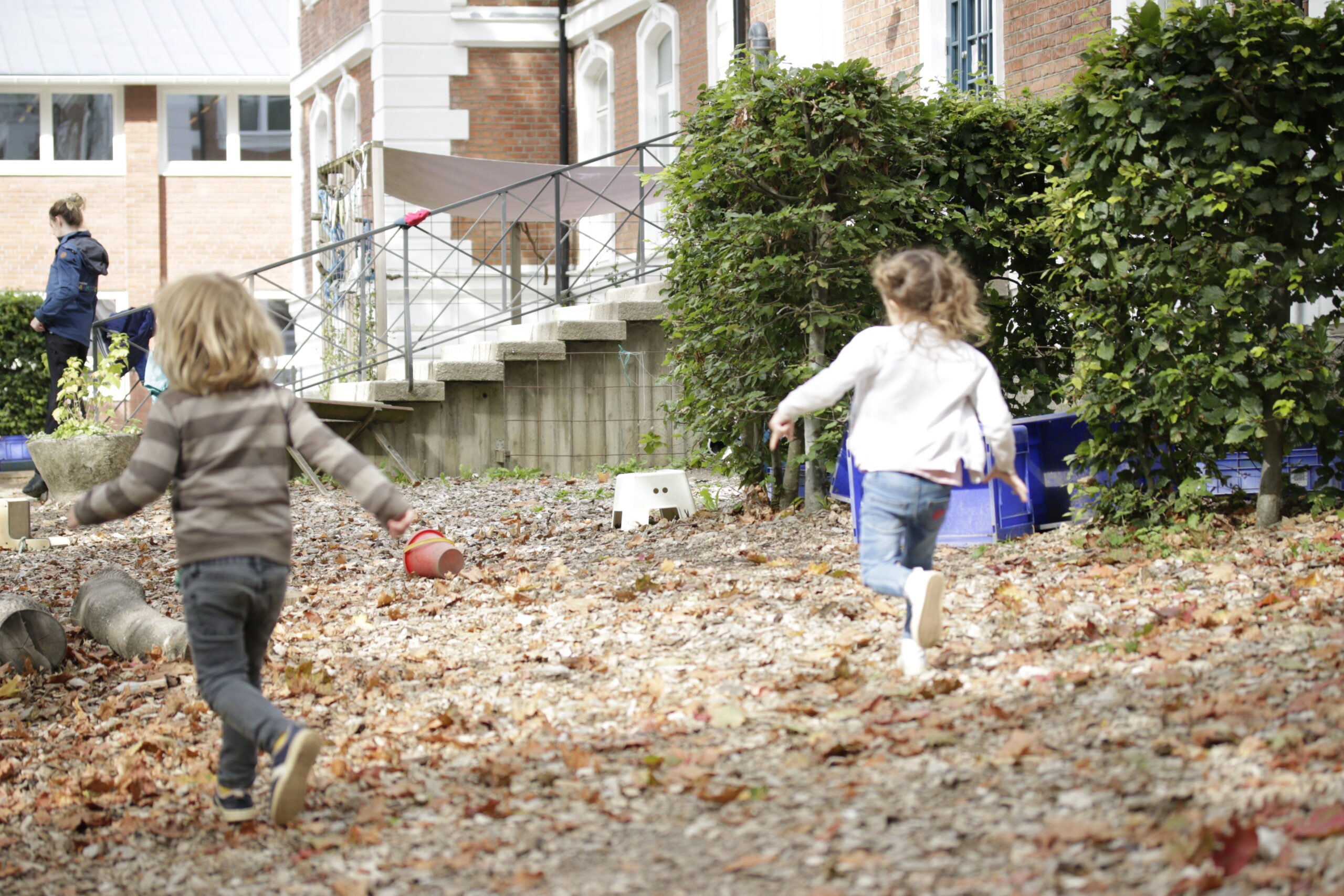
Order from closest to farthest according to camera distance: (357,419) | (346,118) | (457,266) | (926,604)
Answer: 1. (926,604)
2. (357,419)
3. (457,266)
4. (346,118)

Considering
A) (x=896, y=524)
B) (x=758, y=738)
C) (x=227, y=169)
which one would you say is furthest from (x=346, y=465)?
(x=227, y=169)

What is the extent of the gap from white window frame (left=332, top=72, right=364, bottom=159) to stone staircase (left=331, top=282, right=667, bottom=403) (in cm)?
813

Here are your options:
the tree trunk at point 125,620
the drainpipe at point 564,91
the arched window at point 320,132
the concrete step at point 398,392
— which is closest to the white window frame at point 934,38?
the concrete step at point 398,392

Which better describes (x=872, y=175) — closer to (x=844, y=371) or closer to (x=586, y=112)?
(x=844, y=371)

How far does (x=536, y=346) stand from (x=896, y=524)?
704 centimetres

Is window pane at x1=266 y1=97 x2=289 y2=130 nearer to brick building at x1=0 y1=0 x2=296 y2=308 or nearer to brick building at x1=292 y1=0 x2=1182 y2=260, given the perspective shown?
brick building at x1=0 y1=0 x2=296 y2=308

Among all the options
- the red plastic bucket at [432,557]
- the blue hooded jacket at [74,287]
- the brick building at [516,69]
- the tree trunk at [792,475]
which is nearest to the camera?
the red plastic bucket at [432,557]

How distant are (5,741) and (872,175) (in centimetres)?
472

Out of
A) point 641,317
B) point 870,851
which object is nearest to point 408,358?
point 641,317

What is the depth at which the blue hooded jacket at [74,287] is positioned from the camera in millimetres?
10273

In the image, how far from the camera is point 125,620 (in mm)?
5477

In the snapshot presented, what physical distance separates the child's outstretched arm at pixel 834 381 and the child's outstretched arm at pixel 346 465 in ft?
3.72

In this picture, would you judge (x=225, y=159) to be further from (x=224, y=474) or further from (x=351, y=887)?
(x=351, y=887)

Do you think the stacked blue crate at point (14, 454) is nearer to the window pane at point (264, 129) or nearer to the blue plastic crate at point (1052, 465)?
the window pane at point (264, 129)
